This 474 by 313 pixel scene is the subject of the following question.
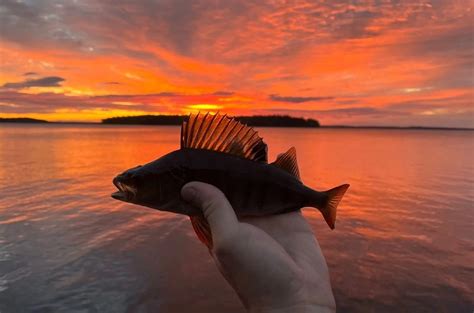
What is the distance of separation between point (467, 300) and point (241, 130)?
32.4 ft

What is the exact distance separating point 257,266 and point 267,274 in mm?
147

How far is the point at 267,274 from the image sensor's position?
3.94 meters

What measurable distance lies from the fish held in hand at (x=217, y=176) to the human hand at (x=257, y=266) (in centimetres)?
21

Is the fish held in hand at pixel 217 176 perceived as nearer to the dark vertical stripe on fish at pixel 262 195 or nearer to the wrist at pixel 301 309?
the dark vertical stripe on fish at pixel 262 195

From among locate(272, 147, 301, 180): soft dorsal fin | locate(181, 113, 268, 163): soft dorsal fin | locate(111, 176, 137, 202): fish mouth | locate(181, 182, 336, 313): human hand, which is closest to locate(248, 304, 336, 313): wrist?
locate(181, 182, 336, 313): human hand

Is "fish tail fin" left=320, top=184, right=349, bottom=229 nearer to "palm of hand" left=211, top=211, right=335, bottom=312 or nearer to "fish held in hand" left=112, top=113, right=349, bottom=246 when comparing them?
"fish held in hand" left=112, top=113, right=349, bottom=246

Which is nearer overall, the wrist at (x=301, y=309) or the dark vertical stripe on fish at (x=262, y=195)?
the wrist at (x=301, y=309)

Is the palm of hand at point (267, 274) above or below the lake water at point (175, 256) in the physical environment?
above

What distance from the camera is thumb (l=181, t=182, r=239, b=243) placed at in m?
3.71

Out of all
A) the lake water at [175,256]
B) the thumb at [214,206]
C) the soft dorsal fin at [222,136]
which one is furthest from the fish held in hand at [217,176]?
the lake water at [175,256]

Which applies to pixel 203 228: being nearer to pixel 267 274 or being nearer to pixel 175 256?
pixel 267 274

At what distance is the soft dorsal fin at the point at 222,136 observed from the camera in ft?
13.9

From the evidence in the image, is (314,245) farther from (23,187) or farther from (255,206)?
(23,187)

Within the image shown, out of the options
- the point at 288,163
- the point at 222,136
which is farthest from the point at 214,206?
the point at 288,163
